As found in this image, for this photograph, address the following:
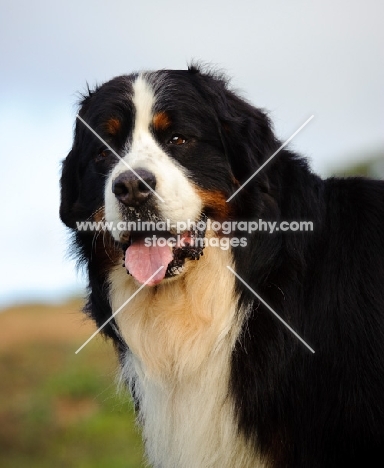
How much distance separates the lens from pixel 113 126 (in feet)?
15.1

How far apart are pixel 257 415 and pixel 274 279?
0.76 meters

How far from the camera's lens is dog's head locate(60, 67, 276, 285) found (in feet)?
14.1

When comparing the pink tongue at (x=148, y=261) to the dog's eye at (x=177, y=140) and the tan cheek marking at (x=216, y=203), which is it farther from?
the dog's eye at (x=177, y=140)

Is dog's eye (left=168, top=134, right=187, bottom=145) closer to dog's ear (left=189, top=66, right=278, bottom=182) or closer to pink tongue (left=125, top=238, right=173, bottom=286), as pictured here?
dog's ear (left=189, top=66, right=278, bottom=182)

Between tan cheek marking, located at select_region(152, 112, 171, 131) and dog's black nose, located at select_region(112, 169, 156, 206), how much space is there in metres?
0.40

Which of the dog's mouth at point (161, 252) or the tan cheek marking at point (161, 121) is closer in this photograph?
the dog's mouth at point (161, 252)

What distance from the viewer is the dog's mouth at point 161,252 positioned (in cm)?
437

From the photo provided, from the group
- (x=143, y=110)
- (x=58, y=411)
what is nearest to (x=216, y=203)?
(x=143, y=110)

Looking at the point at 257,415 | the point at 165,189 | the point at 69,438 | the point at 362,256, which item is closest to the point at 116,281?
the point at 165,189

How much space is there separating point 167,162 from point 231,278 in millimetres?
752

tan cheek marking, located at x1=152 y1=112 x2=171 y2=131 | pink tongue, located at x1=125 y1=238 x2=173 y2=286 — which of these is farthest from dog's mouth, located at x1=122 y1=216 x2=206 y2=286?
tan cheek marking, located at x1=152 y1=112 x2=171 y2=131

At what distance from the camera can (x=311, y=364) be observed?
4.38 meters

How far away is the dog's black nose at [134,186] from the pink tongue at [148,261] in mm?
278

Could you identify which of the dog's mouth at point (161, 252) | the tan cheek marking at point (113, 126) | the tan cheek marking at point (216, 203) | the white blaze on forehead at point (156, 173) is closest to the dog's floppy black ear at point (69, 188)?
the tan cheek marking at point (113, 126)
